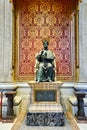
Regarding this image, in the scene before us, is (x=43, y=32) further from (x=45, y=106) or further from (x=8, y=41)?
(x=45, y=106)

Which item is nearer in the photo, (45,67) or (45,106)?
(45,106)

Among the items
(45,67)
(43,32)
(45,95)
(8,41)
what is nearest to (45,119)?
(45,95)

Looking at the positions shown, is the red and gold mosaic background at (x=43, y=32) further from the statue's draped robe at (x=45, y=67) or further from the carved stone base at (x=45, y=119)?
the carved stone base at (x=45, y=119)

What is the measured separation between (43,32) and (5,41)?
1.56 meters

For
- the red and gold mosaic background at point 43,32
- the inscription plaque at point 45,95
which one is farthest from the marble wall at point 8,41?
the inscription plaque at point 45,95

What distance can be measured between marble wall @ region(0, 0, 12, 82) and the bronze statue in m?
1.35

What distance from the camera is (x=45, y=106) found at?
6980 mm

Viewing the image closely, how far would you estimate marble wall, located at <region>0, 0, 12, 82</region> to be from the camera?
8.48 meters

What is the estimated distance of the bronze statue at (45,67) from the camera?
24.2ft

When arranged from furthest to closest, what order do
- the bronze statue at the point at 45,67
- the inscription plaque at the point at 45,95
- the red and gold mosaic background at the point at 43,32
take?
the red and gold mosaic background at the point at 43,32 < the bronze statue at the point at 45,67 < the inscription plaque at the point at 45,95

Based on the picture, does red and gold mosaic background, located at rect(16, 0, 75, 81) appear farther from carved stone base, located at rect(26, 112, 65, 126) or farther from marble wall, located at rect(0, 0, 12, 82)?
carved stone base, located at rect(26, 112, 65, 126)

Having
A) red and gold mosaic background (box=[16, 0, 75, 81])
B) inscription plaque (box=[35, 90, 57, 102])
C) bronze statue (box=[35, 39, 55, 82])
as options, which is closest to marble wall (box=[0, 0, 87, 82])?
red and gold mosaic background (box=[16, 0, 75, 81])

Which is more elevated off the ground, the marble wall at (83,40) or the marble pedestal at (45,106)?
the marble wall at (83,40)

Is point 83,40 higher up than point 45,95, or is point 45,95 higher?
point 83,40
